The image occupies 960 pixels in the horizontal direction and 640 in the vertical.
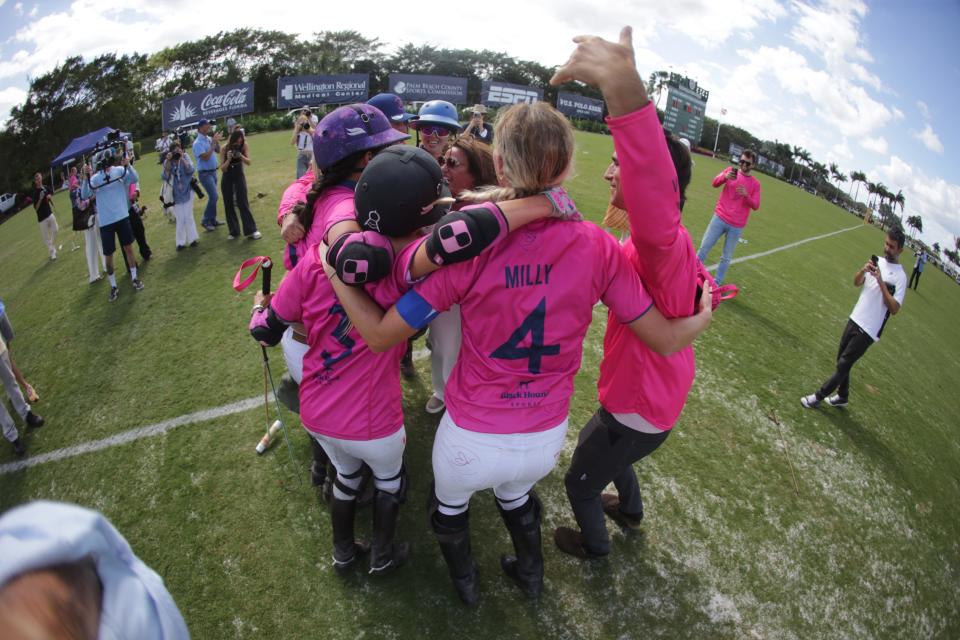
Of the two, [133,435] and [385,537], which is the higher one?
[385,537]

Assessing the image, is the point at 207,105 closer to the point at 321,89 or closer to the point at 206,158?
the point at 321,89

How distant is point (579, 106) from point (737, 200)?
129 feet

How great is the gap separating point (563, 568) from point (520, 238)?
2347mm

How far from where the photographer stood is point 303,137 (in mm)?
9211

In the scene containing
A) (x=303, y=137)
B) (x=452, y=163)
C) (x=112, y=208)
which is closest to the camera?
(x=452, y=163)

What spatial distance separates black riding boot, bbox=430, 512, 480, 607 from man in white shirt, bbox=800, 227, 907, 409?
453 cm

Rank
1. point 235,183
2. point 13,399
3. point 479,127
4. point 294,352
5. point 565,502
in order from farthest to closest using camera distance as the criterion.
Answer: point 235,183 → point 479,127 → point 13,399 → point 565,502 → point 294,352

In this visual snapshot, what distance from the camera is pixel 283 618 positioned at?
114 inches

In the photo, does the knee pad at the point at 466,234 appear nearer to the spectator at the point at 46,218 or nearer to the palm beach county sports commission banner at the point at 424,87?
the spectator at the point at 46,218

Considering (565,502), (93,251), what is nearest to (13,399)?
(93,251)

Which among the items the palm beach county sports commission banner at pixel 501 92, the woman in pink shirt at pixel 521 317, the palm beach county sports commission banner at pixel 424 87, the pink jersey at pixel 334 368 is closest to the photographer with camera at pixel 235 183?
the pink jersey at pixel 334 368

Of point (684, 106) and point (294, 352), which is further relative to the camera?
point (684, 106)

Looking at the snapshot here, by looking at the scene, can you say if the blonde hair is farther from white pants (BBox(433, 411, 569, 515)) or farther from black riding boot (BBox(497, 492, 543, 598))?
black riding boot (BBox(497, 492, 543, 598))

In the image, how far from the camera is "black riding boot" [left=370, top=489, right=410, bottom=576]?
2916 millimetres
